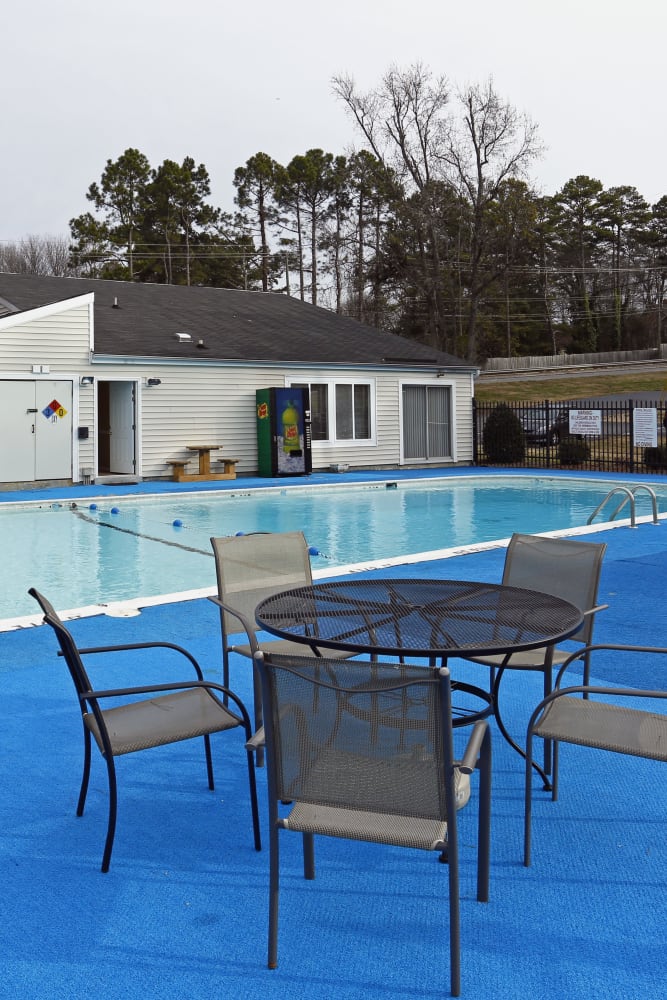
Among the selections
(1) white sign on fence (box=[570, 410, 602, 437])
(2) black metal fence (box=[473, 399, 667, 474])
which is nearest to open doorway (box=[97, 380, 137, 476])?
(2) black metal fence (box=[473, 399, 667, 474])

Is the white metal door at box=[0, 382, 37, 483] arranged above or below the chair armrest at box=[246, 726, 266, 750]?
above

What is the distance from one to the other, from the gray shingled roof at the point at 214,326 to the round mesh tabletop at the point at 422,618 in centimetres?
1498

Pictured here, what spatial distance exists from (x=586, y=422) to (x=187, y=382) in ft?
29.0

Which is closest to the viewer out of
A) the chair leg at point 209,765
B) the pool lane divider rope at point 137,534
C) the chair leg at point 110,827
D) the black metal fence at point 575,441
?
the chair leg at point 110,827

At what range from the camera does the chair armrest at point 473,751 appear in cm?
249

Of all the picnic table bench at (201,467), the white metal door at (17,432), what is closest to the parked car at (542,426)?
the picnic table bench at (201,467)

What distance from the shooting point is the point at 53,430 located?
1717 centimetres

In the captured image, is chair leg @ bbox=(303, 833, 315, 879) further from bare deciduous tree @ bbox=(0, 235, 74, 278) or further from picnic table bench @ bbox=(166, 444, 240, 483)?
bare deciduous tree @ bbox=(0, 235, 74, 278)

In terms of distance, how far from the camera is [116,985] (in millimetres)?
2297

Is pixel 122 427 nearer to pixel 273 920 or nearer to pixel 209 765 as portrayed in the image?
pixel 209 765

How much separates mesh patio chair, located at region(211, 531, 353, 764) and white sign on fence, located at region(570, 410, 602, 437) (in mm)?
16786

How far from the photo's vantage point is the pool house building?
17.0 metres

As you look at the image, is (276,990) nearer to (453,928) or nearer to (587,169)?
(453,928)

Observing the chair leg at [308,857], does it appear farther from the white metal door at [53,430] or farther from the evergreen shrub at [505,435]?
the evergreen shrub at [505,435]
